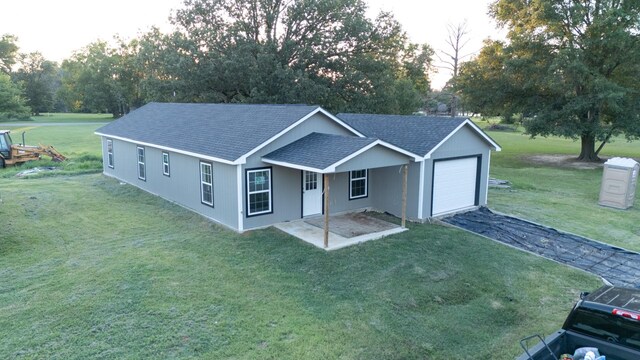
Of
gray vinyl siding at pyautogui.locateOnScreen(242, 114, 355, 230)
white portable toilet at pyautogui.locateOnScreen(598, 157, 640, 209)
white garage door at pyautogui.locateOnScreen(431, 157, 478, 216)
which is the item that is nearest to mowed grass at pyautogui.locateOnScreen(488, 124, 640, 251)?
white portable toilet at pyautogui.locateOnScreen(598, 157, 640, 209)

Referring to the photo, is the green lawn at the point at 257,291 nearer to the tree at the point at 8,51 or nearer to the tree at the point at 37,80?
the tree at the point at 8,51

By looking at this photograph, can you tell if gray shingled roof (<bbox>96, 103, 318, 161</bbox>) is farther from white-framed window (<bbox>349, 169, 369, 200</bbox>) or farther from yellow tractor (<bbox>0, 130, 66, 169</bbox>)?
yellow tractor (<bbox>0, 130, 66, 169</bbox>)

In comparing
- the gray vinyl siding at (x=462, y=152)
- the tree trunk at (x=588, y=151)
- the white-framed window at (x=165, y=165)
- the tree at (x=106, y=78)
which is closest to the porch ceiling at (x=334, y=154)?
the gray vinyl siding at (x=462, y=152)

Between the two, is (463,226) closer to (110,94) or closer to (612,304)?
(612,304)

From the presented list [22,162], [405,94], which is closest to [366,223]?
[22,162]

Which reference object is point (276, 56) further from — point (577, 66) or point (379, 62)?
point (577, 66)

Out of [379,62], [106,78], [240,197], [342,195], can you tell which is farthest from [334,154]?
[106,78]
